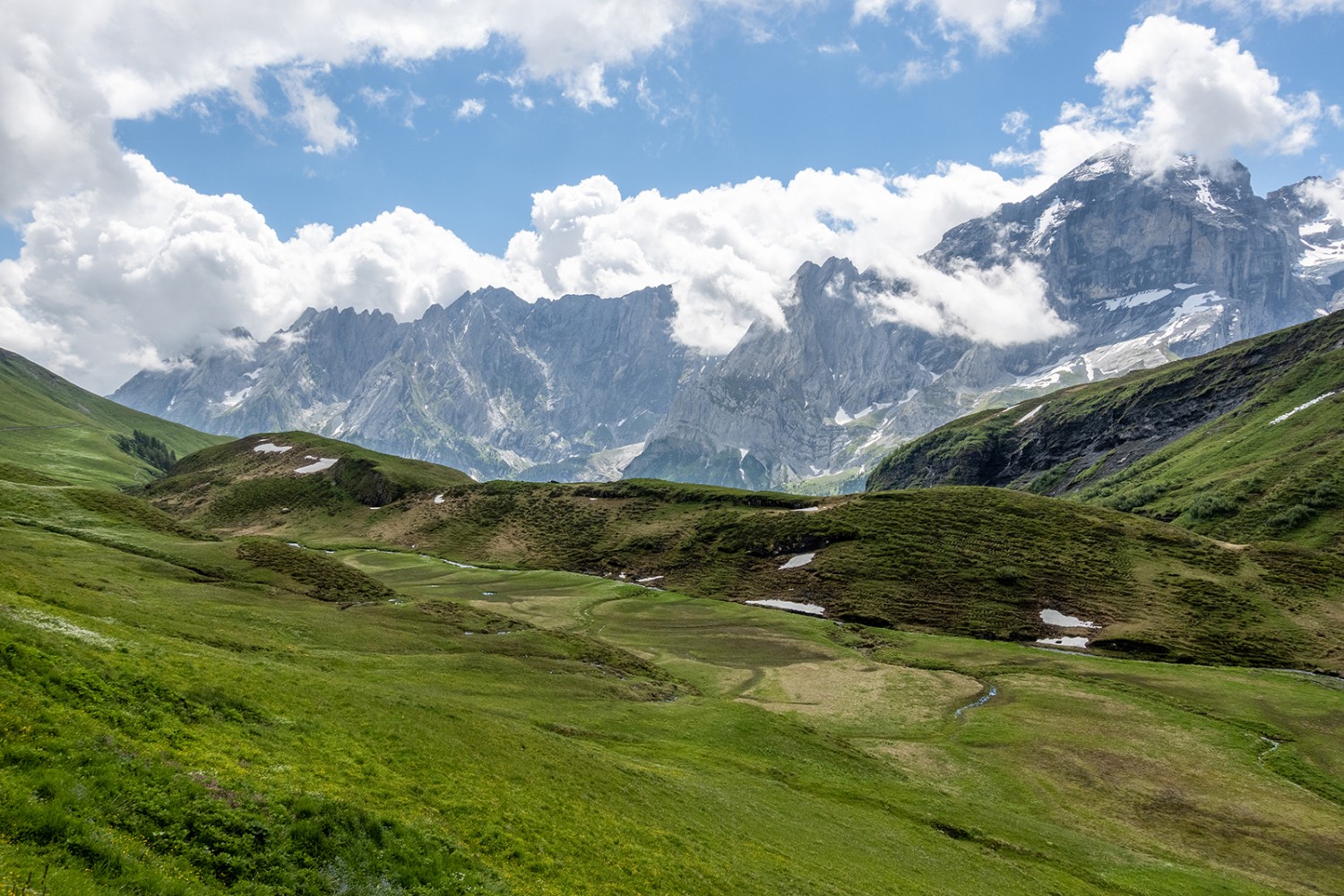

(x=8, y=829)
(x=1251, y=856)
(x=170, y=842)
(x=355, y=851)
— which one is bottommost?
(x=1251, y=856)

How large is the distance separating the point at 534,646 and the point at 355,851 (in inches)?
1972

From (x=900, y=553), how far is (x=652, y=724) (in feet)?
297

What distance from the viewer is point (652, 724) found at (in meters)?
51.8

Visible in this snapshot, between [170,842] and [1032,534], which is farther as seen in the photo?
[1032,534]

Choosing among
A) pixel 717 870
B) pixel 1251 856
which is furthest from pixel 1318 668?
pixel 717 870

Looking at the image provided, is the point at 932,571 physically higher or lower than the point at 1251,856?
higher

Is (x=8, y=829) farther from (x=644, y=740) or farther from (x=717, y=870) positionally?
(x=644, y=740)

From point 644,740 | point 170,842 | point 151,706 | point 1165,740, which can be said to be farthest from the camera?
point 1165,740

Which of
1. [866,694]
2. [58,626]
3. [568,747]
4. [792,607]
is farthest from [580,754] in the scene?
[792,607]

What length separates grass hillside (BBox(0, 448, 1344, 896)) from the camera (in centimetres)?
1725

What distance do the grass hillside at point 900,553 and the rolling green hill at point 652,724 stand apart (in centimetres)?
95

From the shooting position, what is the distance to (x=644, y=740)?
4719cm

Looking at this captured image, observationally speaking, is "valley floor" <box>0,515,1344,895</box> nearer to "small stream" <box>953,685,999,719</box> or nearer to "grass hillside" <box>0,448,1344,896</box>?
"grass hillside" <box>0,448,1344,896</box>

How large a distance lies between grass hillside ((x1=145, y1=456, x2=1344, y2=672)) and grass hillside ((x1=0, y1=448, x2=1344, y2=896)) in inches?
529
